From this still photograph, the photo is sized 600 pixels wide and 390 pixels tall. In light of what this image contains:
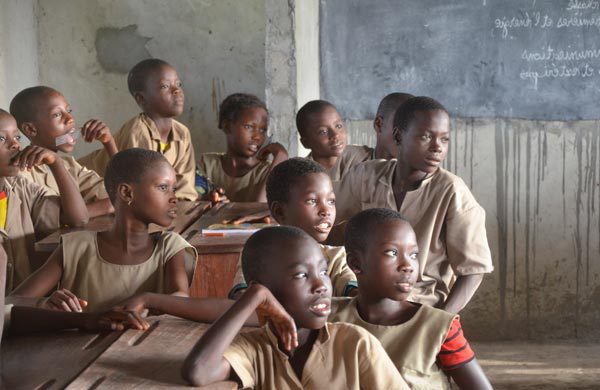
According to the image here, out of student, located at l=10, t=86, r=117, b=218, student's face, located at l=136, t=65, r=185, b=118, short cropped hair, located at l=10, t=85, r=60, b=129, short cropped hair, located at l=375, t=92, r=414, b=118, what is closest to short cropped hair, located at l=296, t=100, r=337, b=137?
short cropped hair, located at l=375, t=92, r=414, b=118

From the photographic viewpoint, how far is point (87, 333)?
6.96ft

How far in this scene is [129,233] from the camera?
2.83 m

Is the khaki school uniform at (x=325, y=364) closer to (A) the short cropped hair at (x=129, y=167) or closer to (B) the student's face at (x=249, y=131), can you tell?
(A) the short cropped hair at (x=129, y=167)

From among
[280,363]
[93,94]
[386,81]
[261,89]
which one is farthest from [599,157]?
[280,363]

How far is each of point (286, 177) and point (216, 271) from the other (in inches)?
22.2

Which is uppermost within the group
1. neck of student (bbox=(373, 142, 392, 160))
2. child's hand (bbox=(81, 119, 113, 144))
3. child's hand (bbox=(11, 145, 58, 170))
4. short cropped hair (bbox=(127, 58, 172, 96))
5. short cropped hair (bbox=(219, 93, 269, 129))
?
short cropped hair (bbox=(127, 58, 172, 96))

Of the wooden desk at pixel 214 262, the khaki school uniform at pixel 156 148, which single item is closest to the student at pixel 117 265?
the wooden desk at pixel 214 262

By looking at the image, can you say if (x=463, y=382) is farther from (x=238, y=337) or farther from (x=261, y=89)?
(x=261, y=89)

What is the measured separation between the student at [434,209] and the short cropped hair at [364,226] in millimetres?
641

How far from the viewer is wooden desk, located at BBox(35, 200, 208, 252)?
10.5 ft

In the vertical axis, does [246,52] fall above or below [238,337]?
above

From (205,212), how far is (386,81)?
71.1 inches

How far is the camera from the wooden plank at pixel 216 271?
130 inches

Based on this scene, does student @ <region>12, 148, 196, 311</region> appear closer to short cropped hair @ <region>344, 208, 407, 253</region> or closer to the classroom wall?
short cropped hair @ <region>344, 208, 407, 253</region>
